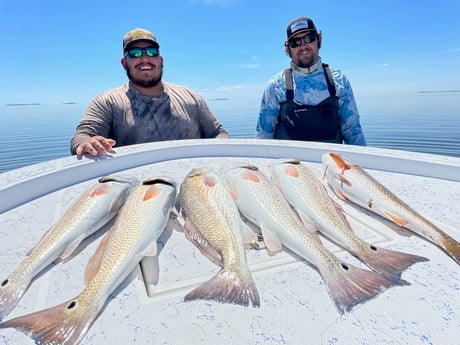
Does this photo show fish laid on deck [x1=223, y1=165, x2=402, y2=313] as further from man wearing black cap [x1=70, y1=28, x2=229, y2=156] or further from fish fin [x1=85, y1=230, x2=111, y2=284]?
man wearing black cap [x1=70, y1=28, x2=229, y2=156]

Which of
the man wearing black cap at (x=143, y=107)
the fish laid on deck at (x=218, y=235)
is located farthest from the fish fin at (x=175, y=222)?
the man wearing black cap at (x=143, y=107)

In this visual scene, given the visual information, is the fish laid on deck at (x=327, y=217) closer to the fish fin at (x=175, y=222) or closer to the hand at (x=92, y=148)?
the fish fin at (x=175, y=222)

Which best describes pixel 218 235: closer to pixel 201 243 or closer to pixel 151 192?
pixel 201 243

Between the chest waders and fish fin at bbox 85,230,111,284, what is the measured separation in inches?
150

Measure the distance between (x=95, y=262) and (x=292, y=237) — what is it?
1.00 metres

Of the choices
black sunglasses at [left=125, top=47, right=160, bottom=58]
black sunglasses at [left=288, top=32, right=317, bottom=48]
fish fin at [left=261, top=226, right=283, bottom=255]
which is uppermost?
black sunglasses at [left=288, top=32, right=317, bottom=48]

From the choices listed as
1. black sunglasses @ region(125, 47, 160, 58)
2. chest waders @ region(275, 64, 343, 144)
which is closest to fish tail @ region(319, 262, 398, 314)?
chest waders @ region(275, 64, 343, 144)

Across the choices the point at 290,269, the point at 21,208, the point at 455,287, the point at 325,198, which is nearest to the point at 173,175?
the point at 21,208

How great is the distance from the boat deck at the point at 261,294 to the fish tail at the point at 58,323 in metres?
0.03

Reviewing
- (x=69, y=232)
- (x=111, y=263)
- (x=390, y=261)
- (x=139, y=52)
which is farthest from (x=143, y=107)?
(x=390, y=261)

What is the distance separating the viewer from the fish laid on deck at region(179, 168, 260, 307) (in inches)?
47.5

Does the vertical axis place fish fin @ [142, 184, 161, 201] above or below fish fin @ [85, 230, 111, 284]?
above

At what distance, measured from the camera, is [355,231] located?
1.66 m

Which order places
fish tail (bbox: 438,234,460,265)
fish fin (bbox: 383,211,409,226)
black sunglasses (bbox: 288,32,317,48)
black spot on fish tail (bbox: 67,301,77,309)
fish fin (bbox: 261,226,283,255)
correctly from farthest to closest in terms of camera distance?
black sunglasses (bbox: 288,32,317,48) < fish fin (bbox: 383,211,409,226) < fish fin (bbox: 261,226,283,255) < fish tail (bbox: 438,234,460,265) < black spot on fish tail (bbox: 67,301,77,309)
